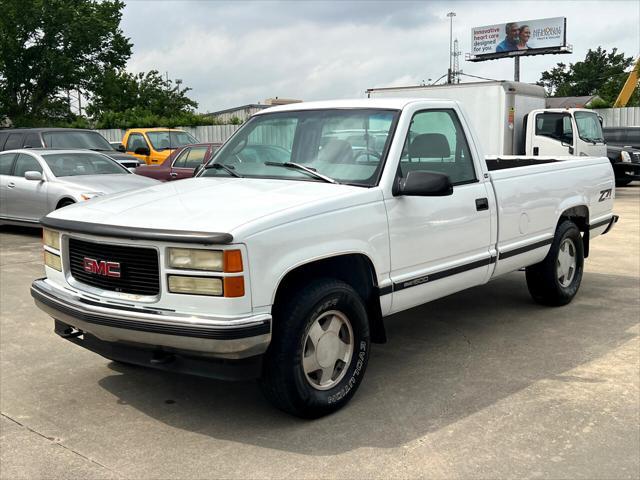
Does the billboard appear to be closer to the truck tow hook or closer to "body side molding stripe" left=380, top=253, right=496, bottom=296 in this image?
"body side molding stripe" left=380, top=253, right=496, bottom=296

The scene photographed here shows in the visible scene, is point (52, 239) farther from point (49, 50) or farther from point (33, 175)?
point (49, 50)

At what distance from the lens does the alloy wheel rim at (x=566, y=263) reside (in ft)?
21.9

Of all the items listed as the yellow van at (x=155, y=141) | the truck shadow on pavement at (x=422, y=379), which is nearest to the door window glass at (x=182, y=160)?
the yellow van at (x=155, y=141)

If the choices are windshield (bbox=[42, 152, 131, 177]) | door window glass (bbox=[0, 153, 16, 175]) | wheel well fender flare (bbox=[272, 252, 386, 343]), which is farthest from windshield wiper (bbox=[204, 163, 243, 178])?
door window glass (bbox=[0, 153, 16, 175])

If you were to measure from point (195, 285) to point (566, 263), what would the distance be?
4.26 m

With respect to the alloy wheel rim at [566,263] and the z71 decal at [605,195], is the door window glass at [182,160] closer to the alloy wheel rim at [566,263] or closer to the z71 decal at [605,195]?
the z71 decal at [605,195]

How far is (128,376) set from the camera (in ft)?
16.3

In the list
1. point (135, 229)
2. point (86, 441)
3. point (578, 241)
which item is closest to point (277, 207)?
point (135, 229)

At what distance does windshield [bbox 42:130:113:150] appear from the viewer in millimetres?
14641

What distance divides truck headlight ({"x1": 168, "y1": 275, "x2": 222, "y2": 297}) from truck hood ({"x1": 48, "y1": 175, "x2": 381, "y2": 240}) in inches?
9.9

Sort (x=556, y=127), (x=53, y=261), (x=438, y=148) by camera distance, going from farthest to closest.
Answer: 1. (x=556, y=127)
2. (x=438, y=148)
3. (x=53, y=261)

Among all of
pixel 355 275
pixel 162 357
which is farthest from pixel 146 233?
pixel 355 275

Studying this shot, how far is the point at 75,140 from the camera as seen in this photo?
49.4 feet

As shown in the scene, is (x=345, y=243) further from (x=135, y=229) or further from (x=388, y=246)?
(x=135, y=229)
